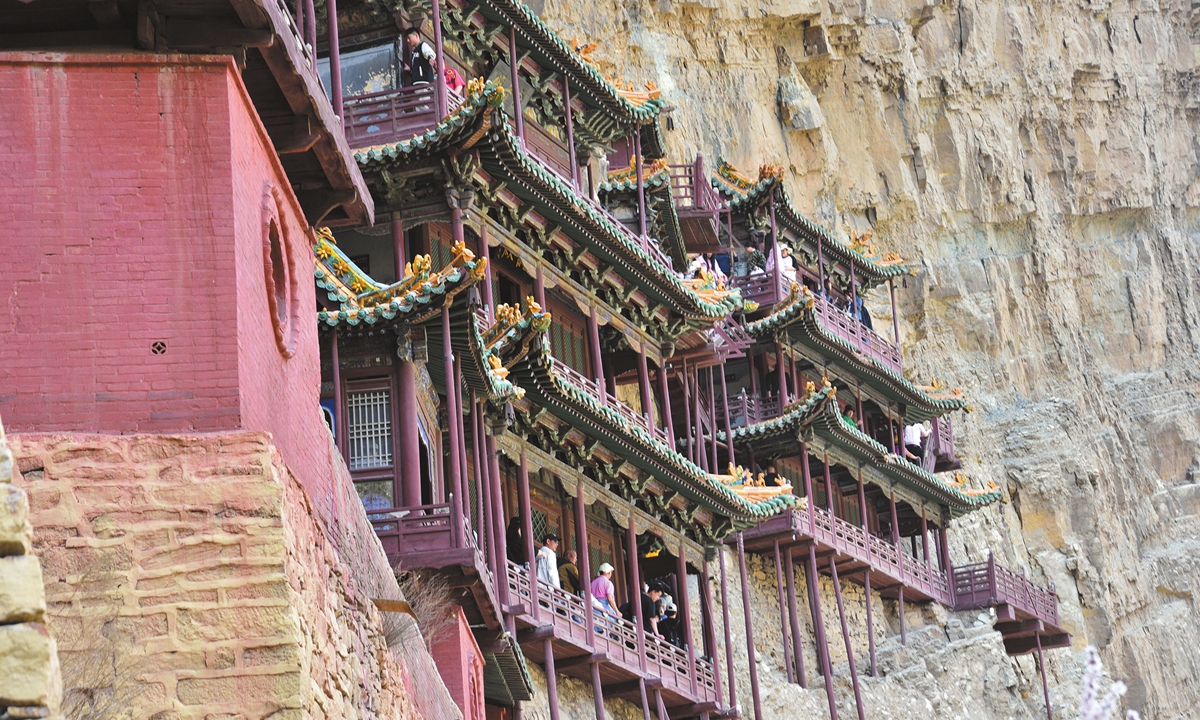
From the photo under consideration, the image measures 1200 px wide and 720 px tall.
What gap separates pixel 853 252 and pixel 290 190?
3034 cm

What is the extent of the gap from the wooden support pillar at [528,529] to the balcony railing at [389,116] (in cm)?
423

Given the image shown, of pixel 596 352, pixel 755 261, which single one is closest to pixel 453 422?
pixel 596 352

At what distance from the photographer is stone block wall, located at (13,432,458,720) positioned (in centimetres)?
880

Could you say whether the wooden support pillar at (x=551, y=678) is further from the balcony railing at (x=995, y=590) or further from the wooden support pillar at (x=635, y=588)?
the balcony railing at (x=995, y=590)

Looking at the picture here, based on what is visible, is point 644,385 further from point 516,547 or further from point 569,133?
point 516,547

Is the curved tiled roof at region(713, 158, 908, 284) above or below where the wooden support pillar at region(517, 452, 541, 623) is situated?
above

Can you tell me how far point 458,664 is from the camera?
17.1 meters

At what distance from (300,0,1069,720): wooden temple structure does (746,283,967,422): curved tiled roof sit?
8cm

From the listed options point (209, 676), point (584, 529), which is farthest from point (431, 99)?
point (209, 676)

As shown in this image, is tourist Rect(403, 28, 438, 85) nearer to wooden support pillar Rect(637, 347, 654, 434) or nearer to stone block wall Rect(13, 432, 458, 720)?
wooden support pillar Rect(637, 347, 654, 434)

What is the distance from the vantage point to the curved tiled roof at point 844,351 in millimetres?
34812

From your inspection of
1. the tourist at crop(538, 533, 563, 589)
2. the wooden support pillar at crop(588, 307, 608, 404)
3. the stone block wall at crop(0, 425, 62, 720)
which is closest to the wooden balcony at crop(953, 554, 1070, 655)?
the wooden support pillar at crop(588, 307, 608, 404)

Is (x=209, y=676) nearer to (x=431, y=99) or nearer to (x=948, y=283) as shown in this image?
(x=431, y=99)

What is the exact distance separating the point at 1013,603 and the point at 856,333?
6.21 meters
